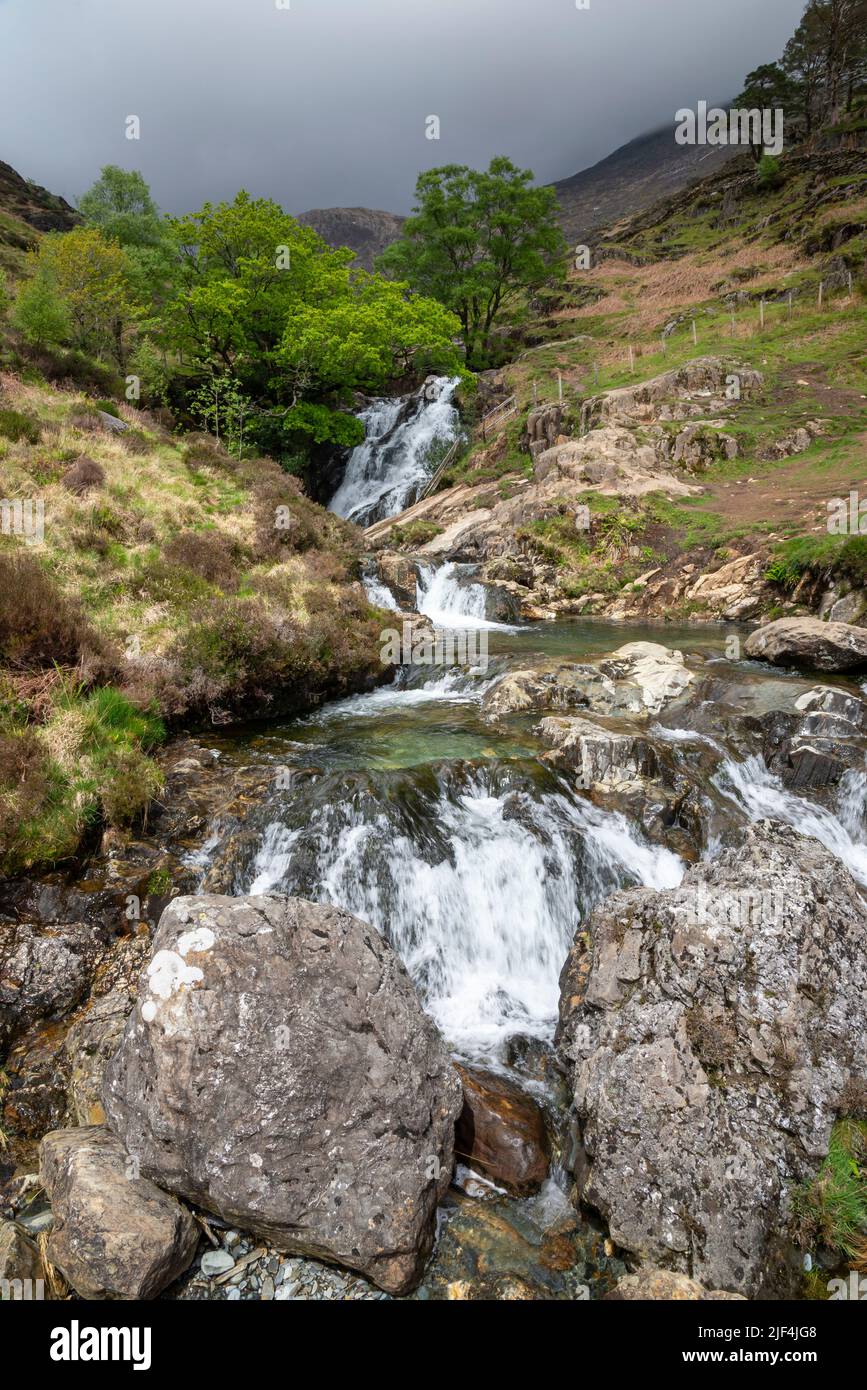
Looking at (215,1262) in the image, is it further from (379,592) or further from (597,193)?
(597,193)

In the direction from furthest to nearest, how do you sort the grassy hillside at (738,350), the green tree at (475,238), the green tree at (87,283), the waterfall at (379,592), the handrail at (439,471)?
the green tree at (475,238)
the handrail at (439,471)
the green tree at (87,283)
the grassy hillside at (738,350)
the waterfall at (379,592)

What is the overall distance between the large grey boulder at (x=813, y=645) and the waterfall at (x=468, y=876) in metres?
7.58

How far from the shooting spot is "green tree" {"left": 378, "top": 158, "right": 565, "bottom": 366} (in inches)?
1853

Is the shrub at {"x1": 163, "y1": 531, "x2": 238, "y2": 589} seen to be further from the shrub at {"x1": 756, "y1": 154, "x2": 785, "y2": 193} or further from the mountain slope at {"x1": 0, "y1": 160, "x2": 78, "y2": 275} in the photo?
the shrub at {"x1": 756, "y1": 154, "x2": 785, "y2": 193}

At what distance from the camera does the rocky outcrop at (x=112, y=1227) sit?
4.07 meters

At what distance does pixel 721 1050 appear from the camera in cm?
553

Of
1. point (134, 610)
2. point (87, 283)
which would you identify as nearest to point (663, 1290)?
point (134, 610)

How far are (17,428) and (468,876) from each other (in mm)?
17830

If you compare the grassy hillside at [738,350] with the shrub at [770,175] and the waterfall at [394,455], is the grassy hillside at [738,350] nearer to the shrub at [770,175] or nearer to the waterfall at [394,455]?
the shrub at [770,175]

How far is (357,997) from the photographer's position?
5.25 metres

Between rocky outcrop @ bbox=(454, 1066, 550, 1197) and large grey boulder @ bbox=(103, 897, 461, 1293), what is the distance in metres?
0.52

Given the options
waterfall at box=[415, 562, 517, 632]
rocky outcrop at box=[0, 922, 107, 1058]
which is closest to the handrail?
waterfall at box=[415, 562, 517, 632]

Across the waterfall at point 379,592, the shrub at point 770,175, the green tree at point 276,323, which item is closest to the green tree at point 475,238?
the green tree at point 276,323
